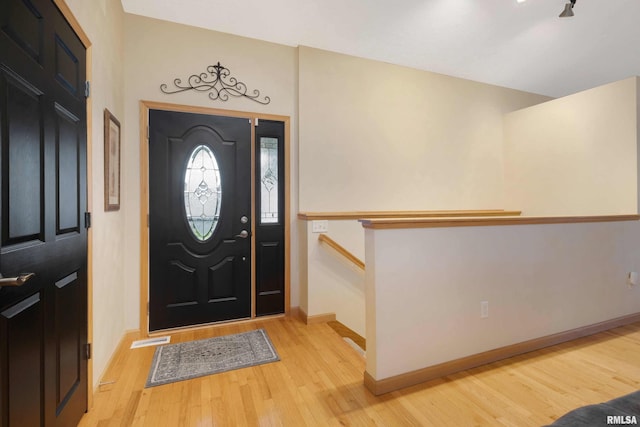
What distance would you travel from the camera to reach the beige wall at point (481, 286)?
1.97 m

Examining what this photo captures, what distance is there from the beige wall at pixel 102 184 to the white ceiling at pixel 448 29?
0.66 m

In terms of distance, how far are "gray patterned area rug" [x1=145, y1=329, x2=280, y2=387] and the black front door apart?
1.31ft

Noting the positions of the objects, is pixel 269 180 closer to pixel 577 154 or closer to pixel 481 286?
pixel 481 286

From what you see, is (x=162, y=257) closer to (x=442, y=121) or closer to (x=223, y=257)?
(x=223, y=257)

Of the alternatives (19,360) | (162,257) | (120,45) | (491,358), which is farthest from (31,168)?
(491,358)

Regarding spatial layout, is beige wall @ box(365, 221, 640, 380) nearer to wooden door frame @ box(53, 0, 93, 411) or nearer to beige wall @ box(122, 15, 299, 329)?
beige wall @ box(122, 15, 299, 329)

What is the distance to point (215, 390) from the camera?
1995 mm

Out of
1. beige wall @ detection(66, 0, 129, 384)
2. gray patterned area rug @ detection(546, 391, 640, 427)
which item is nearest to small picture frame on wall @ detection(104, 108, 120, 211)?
beige wall @ detection(66, 0, 129, 384)

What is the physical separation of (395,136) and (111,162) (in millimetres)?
3003

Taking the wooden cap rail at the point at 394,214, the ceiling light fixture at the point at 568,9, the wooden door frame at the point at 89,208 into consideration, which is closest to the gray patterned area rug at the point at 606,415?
the wooden door frame at the point at 89,208

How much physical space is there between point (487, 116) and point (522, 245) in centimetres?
271

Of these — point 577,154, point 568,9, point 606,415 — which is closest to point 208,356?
point 606,415

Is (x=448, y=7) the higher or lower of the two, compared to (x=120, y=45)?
higher

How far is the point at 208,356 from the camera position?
2439 mm
